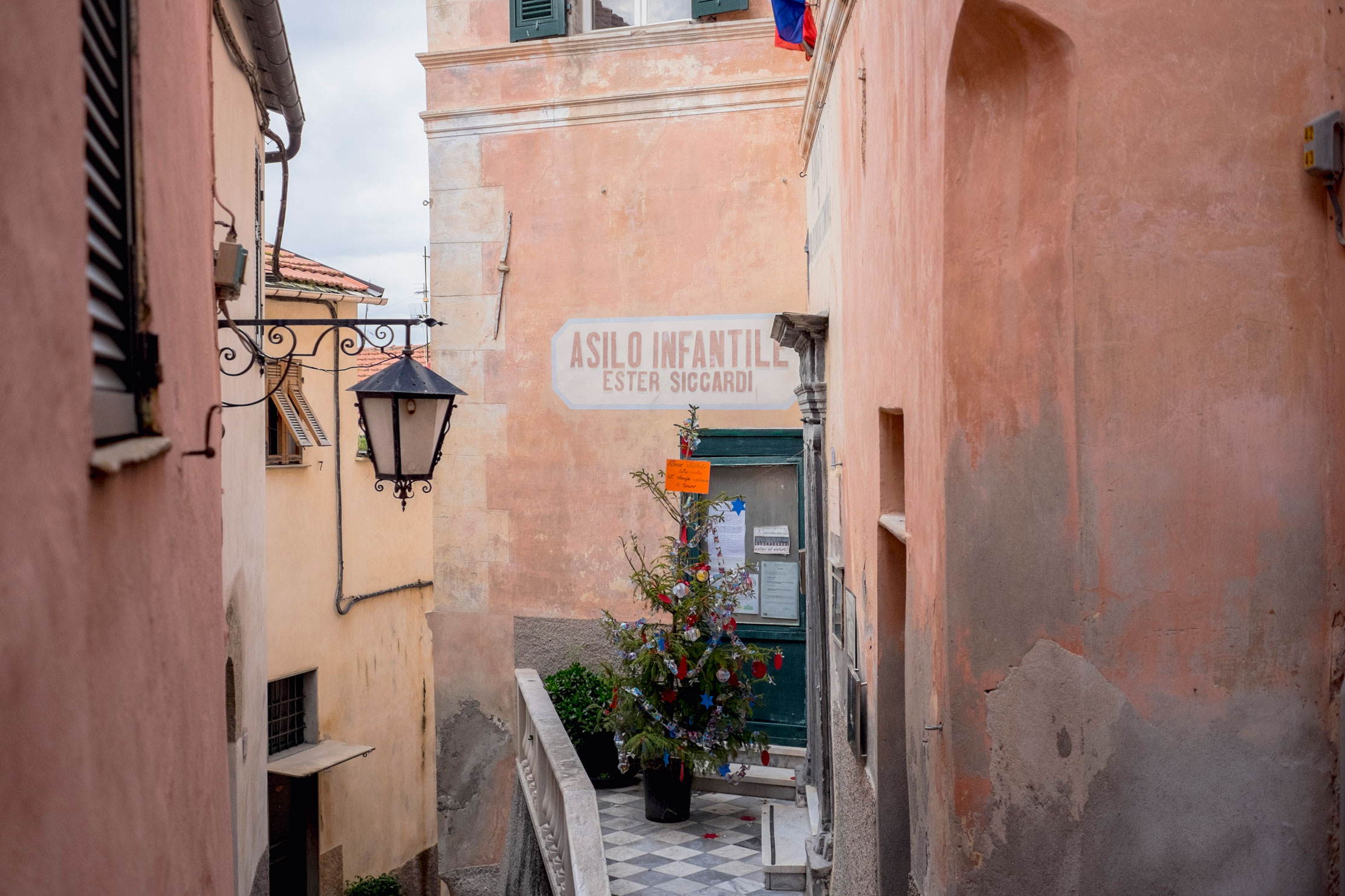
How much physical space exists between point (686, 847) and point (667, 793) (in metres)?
0.46

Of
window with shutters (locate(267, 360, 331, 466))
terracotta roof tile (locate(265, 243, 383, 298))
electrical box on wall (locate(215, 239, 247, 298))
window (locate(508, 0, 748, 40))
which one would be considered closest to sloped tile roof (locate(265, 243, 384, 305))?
terracotta roof tile (locate(265, 243, 383, 298))

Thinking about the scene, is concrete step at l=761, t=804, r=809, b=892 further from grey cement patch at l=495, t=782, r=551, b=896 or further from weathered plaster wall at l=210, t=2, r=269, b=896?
weathered plaster wall at l=210, t=2, r=269, b=896

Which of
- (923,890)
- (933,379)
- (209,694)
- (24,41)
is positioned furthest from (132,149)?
(923,890)

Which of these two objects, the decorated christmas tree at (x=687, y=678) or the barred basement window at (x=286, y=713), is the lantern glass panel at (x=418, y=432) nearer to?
the decorated christmas tree at (x=687, y=678)

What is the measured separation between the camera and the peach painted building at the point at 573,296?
9258mm

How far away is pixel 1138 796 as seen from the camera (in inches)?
126

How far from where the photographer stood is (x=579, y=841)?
596cm

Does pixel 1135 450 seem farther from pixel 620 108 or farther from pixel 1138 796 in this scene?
pixel 620 108

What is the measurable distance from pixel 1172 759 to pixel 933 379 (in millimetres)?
1216

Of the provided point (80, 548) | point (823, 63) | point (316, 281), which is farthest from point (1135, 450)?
point (316, 281)

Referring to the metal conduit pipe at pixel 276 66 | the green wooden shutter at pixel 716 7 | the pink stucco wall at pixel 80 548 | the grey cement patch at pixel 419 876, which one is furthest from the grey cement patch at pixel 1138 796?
the grey cement patch at pixel 419 876

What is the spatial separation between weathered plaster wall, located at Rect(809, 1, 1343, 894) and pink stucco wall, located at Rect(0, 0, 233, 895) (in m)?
2.02

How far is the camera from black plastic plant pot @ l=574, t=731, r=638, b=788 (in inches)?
336

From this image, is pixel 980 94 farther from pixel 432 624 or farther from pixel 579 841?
pixel 432 624
